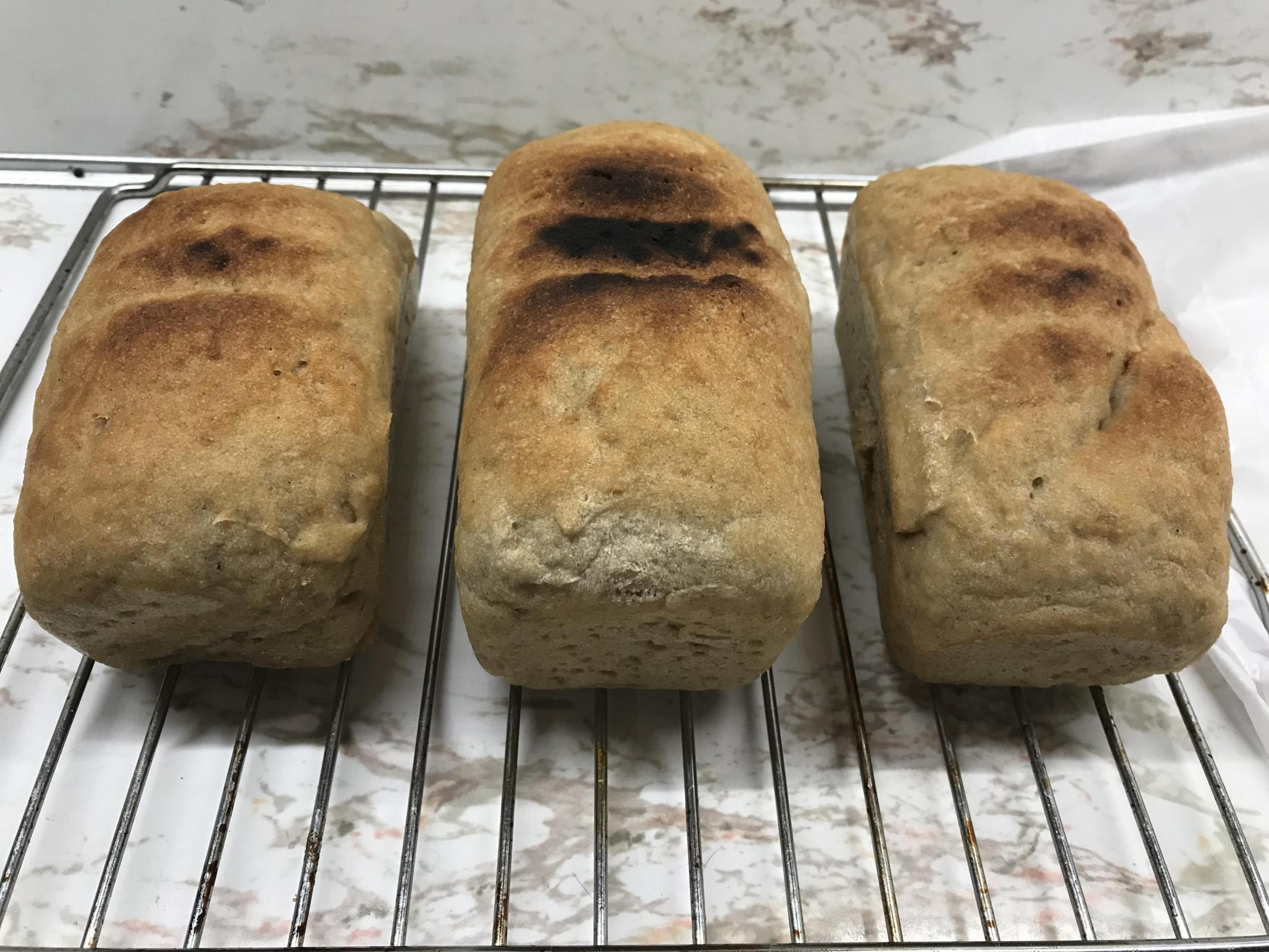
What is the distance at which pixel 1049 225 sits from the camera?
143 cm

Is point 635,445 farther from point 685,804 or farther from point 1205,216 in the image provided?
point 1205,216

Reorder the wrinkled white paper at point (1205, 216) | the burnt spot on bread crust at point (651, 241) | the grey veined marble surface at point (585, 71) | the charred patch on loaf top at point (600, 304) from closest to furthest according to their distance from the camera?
the charred patch on loaf top at point (600, 304), the burnt spot on bread crust at point (651, 241), the wrinkled white paper at point (1205, 216), the grey veined marble surface at point (585, 71)

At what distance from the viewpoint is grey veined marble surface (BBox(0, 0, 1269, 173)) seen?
1.90 m

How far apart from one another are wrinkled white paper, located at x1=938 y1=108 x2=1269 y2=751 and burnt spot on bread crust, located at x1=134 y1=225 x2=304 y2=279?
4.91ft

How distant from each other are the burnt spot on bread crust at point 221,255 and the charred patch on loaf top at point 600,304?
1.10 feet

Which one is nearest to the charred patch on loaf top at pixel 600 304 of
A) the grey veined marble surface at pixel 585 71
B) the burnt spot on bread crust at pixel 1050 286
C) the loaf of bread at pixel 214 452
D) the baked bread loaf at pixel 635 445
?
the baked bread loaf at pixel 635 445

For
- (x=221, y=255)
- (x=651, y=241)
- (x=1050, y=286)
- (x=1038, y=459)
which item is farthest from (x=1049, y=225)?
(x=221, y=255)

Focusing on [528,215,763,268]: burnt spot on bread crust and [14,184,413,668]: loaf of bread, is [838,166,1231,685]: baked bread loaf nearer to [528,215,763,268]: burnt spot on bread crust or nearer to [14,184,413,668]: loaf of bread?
[528,215,763,268]: burnt spot on bread crust

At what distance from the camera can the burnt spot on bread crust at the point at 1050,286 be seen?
1321 millimetres

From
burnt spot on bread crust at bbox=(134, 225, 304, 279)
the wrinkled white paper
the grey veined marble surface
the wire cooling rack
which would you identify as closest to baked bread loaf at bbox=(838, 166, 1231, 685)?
the wire cooling rack

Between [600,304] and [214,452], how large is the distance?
0.52 metres

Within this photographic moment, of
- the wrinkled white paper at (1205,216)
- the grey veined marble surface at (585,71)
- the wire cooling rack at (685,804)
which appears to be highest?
the grey veined marble surface at (585,71)

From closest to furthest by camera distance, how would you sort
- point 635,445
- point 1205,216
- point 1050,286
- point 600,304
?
1. point 635,445
2. point 600,304
3. point 1050,286
4. point 1205,216

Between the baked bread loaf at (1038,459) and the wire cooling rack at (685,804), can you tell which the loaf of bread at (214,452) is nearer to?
the wire cooling rack at (685,804)
